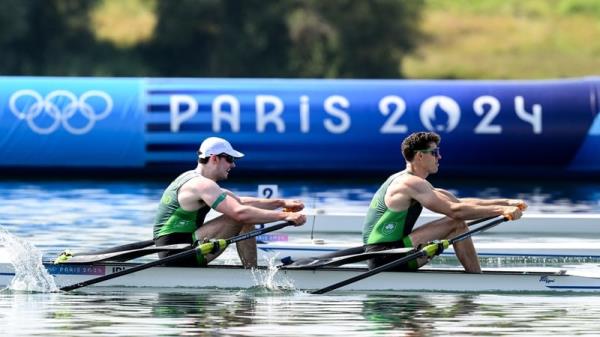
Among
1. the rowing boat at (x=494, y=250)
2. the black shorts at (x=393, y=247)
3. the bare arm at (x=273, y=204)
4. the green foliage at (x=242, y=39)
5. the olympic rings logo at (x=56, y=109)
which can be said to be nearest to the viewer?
the black shorts at (x=393, y=247)

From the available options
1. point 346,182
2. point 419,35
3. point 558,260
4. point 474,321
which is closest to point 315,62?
point 419,35

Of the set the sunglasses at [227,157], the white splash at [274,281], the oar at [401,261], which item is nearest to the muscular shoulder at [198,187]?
the sunglasses at [227,157]

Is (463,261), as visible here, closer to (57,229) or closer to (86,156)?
(57,229)

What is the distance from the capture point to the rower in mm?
15055

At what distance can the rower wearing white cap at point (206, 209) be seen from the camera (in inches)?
601

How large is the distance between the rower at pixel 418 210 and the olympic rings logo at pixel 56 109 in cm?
1409

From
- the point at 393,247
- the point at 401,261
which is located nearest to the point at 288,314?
the point at 401,261

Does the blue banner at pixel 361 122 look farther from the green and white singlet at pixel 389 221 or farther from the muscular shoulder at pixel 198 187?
the green and white singlet at pixel 389 221

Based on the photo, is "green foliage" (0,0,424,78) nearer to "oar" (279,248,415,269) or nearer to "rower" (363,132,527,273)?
"oar" (279,248,415,269)

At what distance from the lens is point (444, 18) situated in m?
61.1

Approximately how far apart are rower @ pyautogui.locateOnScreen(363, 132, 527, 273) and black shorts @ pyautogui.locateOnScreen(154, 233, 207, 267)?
61.7 inches

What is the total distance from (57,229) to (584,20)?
4210cm

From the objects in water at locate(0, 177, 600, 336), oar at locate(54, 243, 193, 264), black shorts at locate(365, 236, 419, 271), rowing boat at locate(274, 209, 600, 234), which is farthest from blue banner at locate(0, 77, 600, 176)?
black shorts at locate(365, 236, 419, 271)

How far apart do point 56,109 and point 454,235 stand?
47.7 ft
